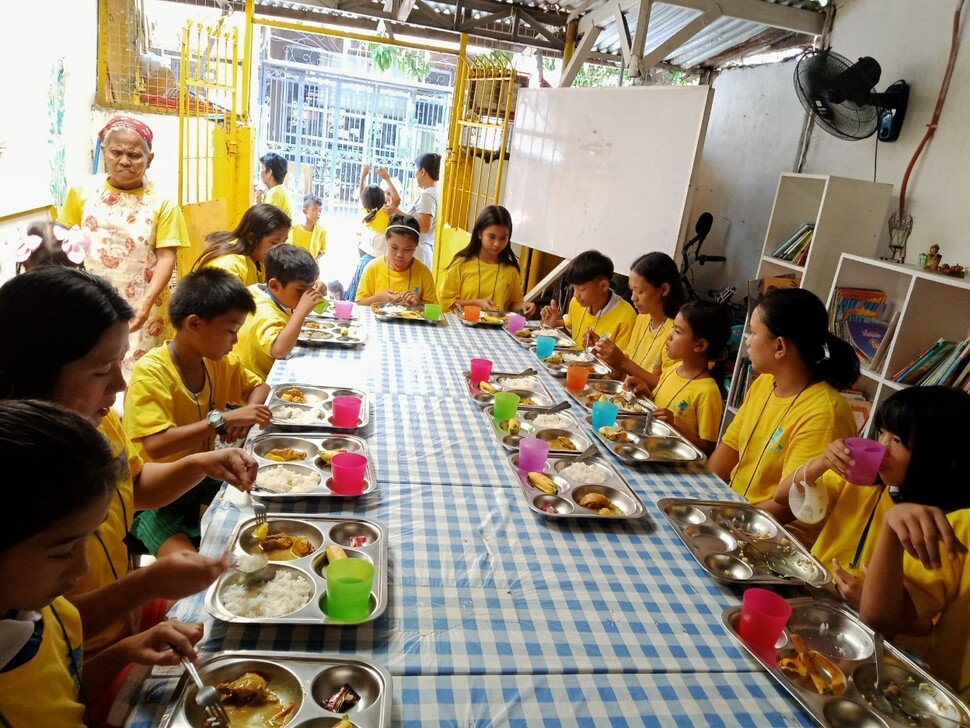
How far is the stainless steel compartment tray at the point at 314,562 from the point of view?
1183mm

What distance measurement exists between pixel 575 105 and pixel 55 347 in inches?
181

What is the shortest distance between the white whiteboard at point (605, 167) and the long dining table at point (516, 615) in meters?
2.60

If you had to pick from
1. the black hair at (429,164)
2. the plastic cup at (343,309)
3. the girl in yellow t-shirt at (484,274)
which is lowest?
the plastic cup at (343,309)

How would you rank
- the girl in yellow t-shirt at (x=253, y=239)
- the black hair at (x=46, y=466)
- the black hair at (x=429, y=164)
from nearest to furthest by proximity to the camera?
the black hair at (x=46, y=466), the girl in yellow t-shirt at (x=253, y=239), the black hair at (x=429, y=164)

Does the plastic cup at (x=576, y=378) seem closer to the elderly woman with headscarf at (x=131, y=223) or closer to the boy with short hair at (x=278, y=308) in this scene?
the boy with short hair at (x=278, y=308)

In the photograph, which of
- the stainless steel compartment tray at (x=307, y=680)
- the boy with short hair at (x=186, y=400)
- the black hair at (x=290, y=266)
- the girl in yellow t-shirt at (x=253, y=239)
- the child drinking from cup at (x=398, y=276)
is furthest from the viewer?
the child drinking from cup at (x=398, y=276)

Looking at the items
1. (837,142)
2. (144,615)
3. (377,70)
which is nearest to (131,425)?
(144,615)

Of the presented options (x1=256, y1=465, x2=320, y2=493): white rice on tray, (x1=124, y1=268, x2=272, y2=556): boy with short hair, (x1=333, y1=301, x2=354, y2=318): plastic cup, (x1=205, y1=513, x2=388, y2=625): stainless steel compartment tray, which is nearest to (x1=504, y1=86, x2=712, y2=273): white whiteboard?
(x1=333, y1=301, x2=354, y2=318): plastic cup

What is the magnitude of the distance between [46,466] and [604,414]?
1.78 m

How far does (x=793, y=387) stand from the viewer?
7.38 ft

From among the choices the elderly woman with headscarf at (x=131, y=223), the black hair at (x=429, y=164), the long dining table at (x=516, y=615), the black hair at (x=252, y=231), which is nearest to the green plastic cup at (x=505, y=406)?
the long dining table at (x=516, y=615)

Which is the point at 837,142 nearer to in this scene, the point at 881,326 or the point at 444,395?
the point at 881,326

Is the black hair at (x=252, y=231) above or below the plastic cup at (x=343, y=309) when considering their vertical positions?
above

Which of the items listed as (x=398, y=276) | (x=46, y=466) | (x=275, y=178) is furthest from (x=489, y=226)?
(x=46, y=466)
